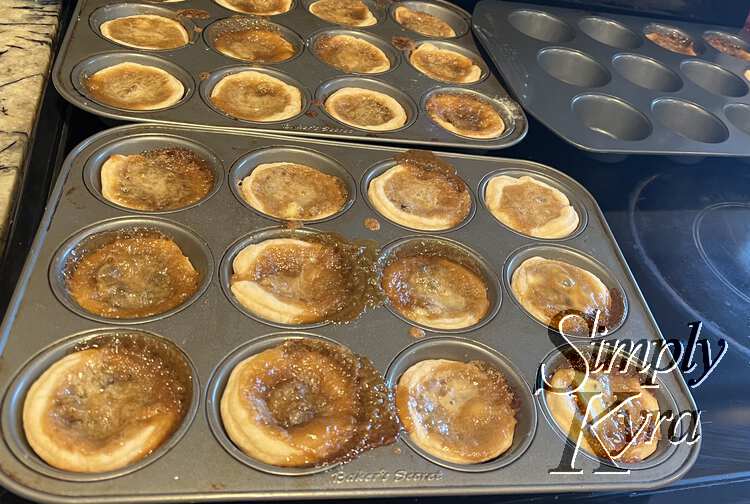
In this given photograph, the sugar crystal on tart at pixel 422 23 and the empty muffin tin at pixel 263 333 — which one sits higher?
the sugar crystal on tart at pixel 422 23

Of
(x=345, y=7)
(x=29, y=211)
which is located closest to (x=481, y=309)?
(x=29, y=211)

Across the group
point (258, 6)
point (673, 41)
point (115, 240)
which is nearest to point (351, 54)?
point (258, 6)

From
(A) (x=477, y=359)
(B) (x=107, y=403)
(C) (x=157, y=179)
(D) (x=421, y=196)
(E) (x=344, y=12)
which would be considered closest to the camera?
(B) (x=107, y=403)

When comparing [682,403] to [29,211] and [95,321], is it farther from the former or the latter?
[29,211]

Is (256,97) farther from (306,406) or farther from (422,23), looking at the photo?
(306,406)

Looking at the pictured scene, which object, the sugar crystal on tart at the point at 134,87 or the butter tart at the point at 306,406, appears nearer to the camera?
the butter tart at the point at 306,406

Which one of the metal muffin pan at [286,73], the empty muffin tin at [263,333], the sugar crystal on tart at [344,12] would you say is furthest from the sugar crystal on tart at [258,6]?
the empty muffin tin at [263,333]

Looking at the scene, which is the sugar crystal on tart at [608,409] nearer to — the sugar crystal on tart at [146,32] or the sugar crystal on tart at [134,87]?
the sugar crystal on tart at [134,87]
